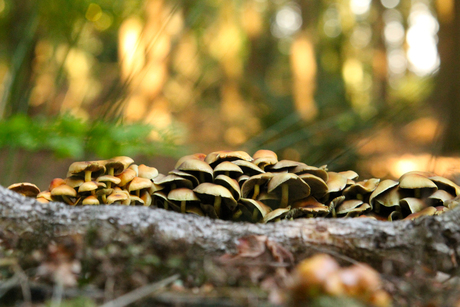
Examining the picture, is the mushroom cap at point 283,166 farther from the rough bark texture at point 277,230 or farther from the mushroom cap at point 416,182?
the mushroom cap at point 416,182


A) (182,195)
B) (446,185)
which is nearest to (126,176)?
(182,195)

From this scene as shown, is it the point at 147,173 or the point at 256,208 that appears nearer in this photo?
the point at 256,208

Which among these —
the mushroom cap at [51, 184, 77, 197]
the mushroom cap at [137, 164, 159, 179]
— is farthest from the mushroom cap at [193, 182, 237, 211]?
the mushroom cap at [51, 184, 77, 197]

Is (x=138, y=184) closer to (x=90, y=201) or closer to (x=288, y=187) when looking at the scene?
(x=90, y=201)

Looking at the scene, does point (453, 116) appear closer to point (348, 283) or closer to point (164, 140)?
point (348, 283)

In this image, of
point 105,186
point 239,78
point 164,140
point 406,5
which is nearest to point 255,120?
point 239,78

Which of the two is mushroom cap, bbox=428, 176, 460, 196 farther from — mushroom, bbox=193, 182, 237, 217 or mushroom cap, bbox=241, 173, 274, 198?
mushroom, bbox=193, 182, 237, 217

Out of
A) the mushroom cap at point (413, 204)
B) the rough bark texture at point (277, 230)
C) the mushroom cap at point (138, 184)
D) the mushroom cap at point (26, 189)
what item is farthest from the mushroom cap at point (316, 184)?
the mushroom cap at point (26, 189)
